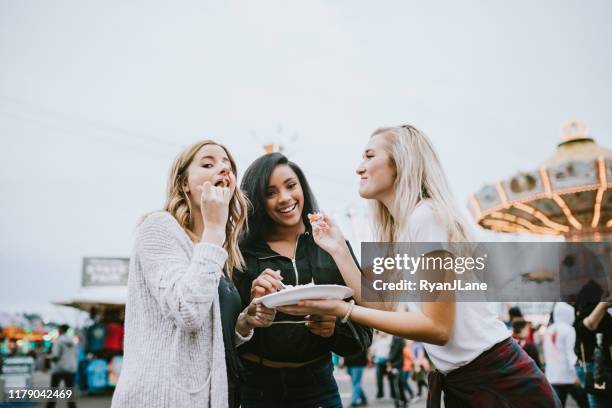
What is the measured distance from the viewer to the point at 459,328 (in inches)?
71.9

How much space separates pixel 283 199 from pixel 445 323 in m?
1.17

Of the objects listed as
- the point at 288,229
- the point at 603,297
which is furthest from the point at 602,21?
the point at 288,229

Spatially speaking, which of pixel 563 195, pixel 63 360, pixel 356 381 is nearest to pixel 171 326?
pixel 356 381

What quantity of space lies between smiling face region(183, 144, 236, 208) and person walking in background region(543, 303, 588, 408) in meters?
5.76

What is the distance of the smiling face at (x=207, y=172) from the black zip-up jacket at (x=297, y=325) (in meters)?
0.53

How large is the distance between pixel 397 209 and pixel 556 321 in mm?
5505

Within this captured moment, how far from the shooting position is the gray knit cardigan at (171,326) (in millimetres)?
1613

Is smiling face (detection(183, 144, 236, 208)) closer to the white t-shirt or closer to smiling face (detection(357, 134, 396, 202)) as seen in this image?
smiling face (detection(357, 134, 396, 202))

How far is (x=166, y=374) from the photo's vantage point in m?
1.62

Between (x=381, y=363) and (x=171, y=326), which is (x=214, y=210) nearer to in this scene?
(x=171, y=326)

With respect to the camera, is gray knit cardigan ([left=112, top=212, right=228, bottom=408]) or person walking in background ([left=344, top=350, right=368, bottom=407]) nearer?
gray knit cardigan ([left=112, top=212, right=228, bottom=408])

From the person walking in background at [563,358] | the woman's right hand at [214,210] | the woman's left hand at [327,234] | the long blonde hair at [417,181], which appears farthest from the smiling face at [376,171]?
the person walking in background at [563,358]

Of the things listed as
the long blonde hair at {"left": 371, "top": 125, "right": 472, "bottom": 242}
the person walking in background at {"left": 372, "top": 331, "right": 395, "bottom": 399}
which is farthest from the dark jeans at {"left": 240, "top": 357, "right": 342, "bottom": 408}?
the person walking in background at {"left": 372, "top": 331, "right": 395, "bottom": 399}

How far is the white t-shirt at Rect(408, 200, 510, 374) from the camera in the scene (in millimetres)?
1805
